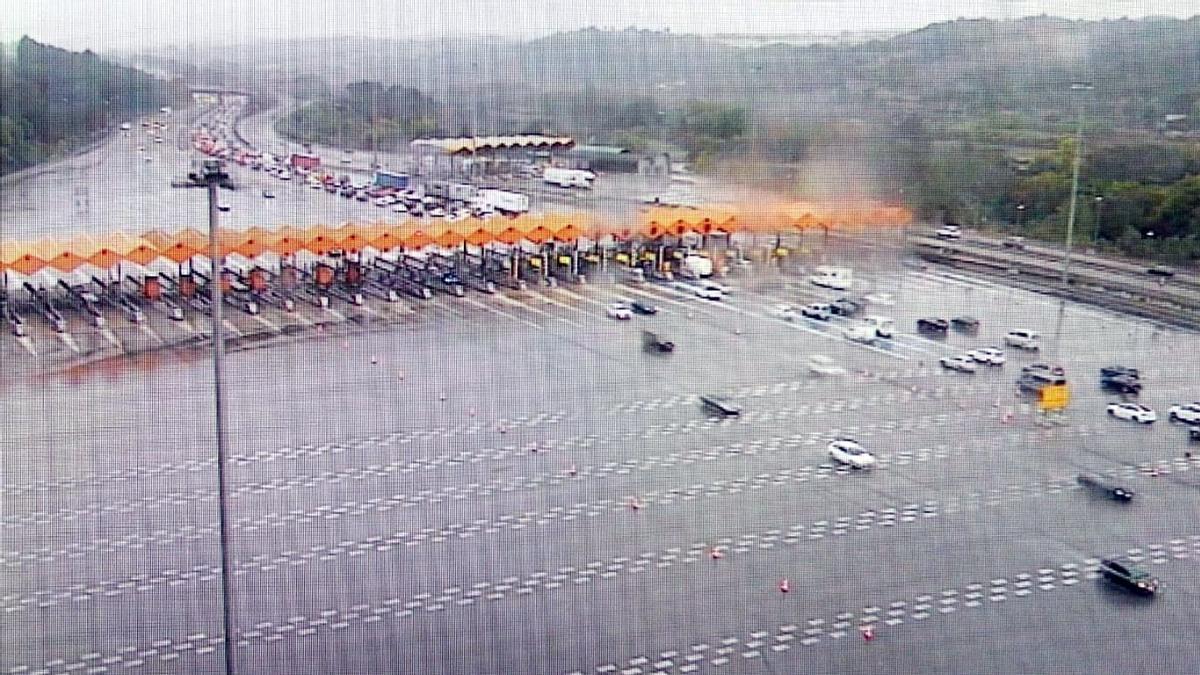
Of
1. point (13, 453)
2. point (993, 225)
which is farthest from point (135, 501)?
point (993, 225)

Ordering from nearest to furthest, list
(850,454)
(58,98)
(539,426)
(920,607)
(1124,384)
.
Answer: (920,607) → (58,98) → (850,454) → (539,426) → (1124,384)

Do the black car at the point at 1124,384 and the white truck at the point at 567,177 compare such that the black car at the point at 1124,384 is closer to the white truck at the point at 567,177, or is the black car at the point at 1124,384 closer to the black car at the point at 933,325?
the black car at the point at 933,325

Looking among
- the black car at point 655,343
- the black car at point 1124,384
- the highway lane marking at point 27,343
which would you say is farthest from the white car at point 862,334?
the highway lane marking at point 27,343

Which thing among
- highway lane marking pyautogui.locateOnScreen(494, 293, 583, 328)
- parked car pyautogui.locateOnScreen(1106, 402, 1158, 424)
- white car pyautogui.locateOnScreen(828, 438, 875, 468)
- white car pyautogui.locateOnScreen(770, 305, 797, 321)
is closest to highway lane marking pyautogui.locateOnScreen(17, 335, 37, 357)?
A: highway lane marking pyautogui.locateOnScreen(494, 293, 583, 328)

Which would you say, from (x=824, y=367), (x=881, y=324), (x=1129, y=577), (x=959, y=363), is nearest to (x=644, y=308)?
→ (x=824, y=367)

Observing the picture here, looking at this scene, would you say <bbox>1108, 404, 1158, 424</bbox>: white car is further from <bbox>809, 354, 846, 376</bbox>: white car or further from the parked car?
<bbox>809, 354, 846, 376</bbox>: white car

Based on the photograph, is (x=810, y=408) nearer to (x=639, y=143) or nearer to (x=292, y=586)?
(x=639, y=143)

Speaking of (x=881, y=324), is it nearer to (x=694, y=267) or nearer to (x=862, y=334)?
(x=862, y=334)

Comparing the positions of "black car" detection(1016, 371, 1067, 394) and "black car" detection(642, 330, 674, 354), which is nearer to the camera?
"black car" detection(1016, 371, 1067, 394)
